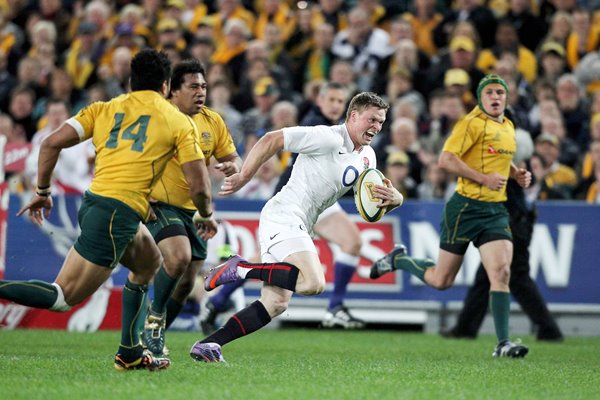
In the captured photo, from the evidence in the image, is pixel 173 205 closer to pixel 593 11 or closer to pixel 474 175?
pixel 474 175

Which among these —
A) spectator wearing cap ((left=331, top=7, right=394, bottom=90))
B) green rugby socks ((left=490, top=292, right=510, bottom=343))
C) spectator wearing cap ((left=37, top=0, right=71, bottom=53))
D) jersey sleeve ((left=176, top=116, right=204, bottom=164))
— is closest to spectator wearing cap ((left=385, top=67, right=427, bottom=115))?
spectator wearing cap ((left=331, top=7, right=394, bottom=90))

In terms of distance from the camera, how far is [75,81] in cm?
1858

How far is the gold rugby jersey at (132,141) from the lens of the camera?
25.7ft

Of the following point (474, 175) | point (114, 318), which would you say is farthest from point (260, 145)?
point (114, 318)

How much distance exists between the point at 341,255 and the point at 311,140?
4.49 meters

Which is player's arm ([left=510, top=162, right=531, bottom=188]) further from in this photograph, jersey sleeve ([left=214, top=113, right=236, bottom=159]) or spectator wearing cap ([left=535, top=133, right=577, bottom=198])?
spectator wearing cap ([left=535, top=133, right=577, bottom=198])

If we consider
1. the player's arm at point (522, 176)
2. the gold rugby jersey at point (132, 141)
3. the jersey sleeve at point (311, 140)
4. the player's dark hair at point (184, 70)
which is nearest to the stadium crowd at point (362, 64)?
the player's arm at point (522, 176)

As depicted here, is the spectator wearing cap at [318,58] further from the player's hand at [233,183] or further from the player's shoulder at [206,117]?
the player's hand at [233,183]

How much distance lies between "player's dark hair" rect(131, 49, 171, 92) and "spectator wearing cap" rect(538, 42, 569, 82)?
9.50m

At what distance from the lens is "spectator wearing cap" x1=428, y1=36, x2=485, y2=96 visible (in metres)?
16.5

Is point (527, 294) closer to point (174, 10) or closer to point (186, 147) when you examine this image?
point (186, 147)

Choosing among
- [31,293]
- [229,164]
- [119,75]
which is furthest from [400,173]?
[31,293]

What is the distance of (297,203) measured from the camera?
8.90 meters

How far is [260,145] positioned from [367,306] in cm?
601
